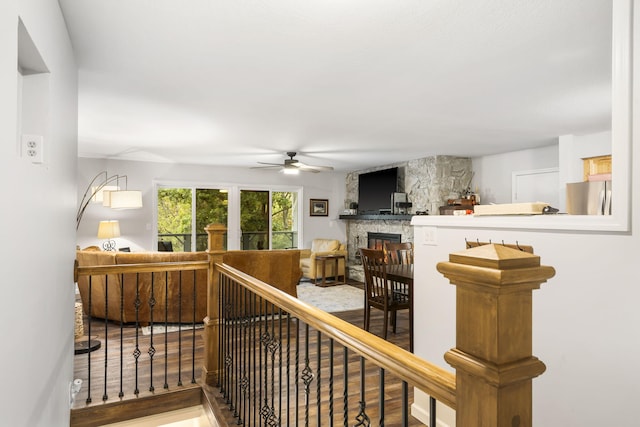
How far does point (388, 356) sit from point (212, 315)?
222 centimetres

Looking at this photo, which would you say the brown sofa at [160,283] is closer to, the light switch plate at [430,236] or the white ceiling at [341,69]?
the white ceiling at [341,69]

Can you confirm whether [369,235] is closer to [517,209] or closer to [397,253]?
[397,253]

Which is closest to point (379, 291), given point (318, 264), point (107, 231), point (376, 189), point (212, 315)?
point (212, 315)

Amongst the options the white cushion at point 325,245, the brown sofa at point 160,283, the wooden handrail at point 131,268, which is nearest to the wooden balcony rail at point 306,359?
the wooden handrail at point 131,268

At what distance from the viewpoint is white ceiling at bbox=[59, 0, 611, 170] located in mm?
2090

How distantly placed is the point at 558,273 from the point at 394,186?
593cm

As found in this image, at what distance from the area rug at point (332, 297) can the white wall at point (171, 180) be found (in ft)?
6.48

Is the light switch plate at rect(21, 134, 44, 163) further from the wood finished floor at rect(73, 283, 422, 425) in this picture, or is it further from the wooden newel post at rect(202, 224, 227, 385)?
the wood finished floor at rect(73, 283, 422, 425)

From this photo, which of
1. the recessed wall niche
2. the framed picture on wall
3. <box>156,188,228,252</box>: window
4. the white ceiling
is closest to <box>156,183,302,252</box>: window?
<box>156,188,228,252</box>: window

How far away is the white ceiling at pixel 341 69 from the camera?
6.86 feet

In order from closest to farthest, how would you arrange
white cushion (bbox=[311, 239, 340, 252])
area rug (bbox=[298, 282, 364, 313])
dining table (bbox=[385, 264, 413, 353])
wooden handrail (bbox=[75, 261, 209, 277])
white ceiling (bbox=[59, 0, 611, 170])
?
white ceiling (bbox=[59, 0, 611, 170]), wooden handrail (bbox=[75, 261, 209, 277]), dining table (bbox=[385, 264, 413, 353]), area rug (bbox=[298, 282, 364, 313]), white cushion (bbox=[311, 239, 340, 252])

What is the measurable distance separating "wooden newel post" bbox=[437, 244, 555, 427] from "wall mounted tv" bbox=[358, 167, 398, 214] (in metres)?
6.91

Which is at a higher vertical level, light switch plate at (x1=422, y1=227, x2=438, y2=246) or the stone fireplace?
light switch plate at (x1=422, y1=227, x2=438, y2=246)

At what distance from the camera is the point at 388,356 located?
944 millimetres
